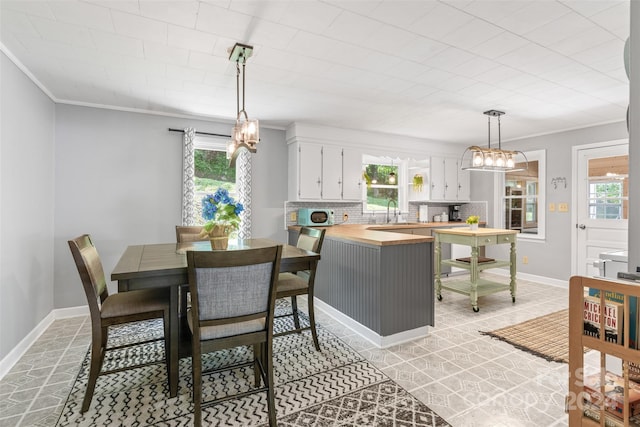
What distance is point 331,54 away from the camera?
8.06 feet

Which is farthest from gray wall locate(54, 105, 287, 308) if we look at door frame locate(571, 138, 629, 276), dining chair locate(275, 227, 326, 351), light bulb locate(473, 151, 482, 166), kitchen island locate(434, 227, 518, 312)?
door frame locate(571, 138, 629, 276)

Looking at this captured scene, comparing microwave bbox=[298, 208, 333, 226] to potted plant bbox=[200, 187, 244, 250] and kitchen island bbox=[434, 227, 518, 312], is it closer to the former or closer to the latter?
kitchen island bbox=[434, 227, 518, 312]

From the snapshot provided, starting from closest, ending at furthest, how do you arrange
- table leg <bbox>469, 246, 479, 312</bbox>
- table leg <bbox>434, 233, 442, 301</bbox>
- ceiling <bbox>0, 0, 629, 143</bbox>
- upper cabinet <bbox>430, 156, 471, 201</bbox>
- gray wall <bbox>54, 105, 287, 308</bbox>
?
ceiling <bbox>0, 0, 629, 143</bbox>, gray wall <bbox>54, 105, 287, 308</bbox>, table leg <bbox>469, 246, 479, 312</bbox>, table leg <bbox>434, 233, 442, 301</bbox>, upper cabinet <bbox>430, 156, 471, 201</bbox>

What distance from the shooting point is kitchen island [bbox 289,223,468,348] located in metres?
2.72

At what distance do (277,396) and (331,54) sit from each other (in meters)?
2.46

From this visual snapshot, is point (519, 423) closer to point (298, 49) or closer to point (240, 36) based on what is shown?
point (298, 49)

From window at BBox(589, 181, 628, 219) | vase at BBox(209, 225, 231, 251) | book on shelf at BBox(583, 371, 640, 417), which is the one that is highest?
window at BBox(589, 181, 628, 219)

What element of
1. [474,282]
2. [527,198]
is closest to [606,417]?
[474,282]

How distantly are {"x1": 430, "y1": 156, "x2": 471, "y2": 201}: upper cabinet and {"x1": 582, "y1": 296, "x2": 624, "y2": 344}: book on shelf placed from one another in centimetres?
476

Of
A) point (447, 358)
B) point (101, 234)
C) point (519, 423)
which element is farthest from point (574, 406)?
point (101, 234)

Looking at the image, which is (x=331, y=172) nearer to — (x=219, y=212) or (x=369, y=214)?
(x=369, y=214)

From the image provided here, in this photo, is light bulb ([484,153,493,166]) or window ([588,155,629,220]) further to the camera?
window ([588,155,629,220])

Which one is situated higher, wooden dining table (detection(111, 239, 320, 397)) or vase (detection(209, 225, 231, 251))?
vase (detection(209, 225, 231, 251))

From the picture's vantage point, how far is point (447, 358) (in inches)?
99.5
